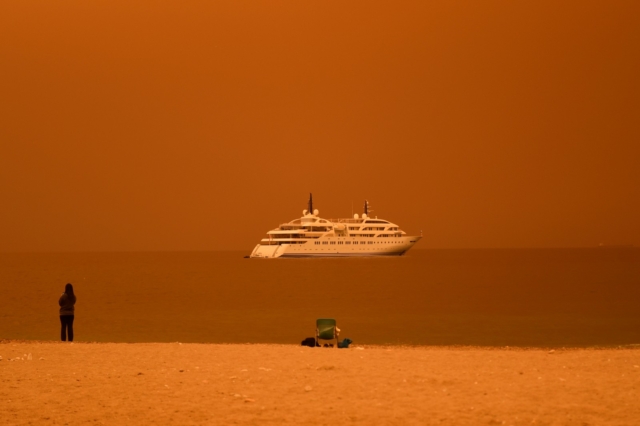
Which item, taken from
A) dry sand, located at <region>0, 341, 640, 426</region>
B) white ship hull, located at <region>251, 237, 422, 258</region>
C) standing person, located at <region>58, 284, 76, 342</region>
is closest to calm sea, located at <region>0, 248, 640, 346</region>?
standing person, located at <region>58, 284, 76, 342</region>

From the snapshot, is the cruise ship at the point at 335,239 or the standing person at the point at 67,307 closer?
the standing person at the point at 67,307

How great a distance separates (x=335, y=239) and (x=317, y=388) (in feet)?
302

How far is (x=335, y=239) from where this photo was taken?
100m

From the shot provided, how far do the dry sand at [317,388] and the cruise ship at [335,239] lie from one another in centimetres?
8828

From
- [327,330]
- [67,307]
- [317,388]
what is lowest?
[317,388]

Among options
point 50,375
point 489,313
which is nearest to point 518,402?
point 50,375

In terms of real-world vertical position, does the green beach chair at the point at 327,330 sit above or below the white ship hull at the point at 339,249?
below

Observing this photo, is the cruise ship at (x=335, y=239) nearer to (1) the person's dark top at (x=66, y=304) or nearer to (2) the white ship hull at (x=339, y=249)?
(2) the white ship hull at (x=339, y=249)

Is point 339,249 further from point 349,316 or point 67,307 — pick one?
point 67,307

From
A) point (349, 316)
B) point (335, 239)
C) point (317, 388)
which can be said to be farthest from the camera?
point (335, 239)

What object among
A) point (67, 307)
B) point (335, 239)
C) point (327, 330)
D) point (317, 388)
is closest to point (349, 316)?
point (327, 330)

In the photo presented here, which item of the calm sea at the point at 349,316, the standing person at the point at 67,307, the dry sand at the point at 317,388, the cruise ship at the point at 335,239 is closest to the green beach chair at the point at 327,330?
the dry sand at the point at 317,388

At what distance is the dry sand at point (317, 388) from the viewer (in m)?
6.91

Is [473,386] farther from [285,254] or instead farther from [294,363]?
[285,254]
